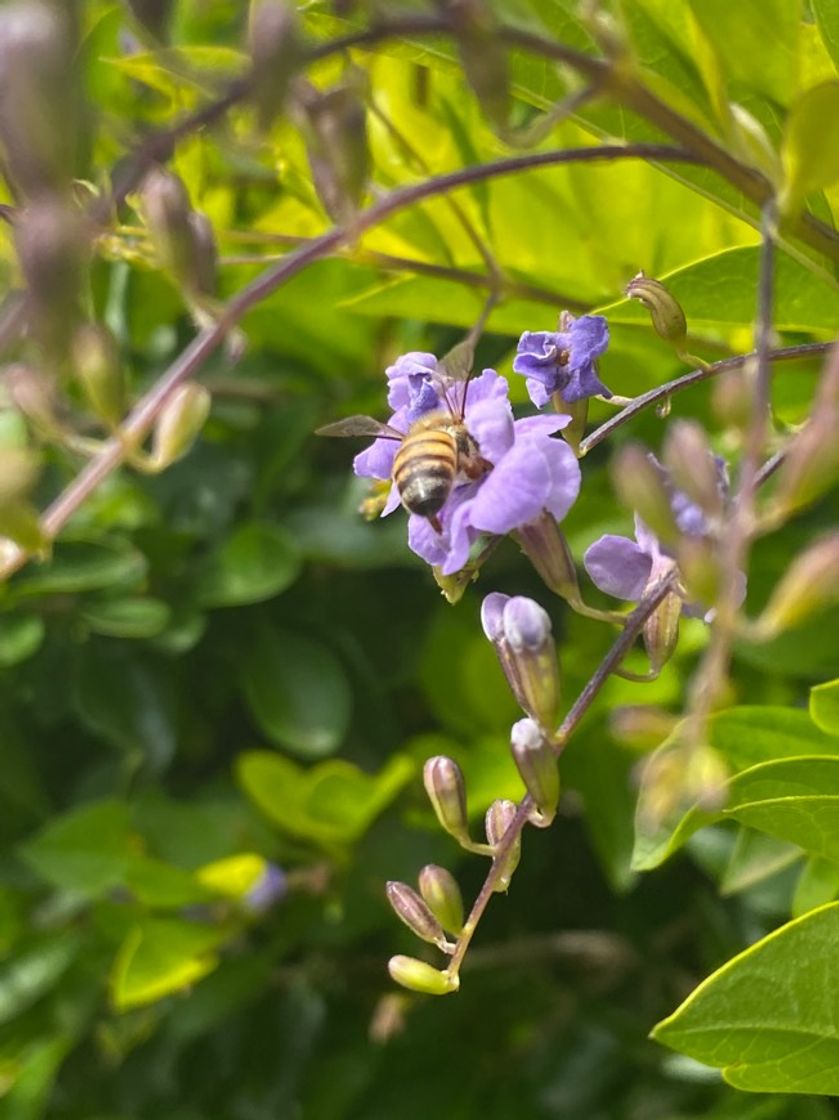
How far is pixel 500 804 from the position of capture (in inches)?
17.5

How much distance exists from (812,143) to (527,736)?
0.18 metres

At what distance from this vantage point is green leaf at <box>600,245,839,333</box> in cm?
55

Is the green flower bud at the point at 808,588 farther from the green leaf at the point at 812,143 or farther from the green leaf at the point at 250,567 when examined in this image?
the green leaf at the point at 250,567

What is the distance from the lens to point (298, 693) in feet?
3.09

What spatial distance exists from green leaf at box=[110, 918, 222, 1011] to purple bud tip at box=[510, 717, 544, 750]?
21.2 inches

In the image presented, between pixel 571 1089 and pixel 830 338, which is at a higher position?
pixel 830 338

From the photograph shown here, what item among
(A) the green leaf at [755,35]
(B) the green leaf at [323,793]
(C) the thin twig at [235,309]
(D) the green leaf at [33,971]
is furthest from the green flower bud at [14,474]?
(D) the green leaf at [33,971]

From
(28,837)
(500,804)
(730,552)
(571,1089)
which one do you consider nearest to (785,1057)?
(500,804)

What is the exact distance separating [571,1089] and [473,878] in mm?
168

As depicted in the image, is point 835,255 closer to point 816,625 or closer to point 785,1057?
point 785,1057

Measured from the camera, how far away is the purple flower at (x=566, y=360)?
472mm

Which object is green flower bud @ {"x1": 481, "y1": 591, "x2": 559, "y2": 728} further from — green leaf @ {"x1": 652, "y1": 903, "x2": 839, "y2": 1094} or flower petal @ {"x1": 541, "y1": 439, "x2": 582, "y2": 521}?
green leaf @ {"x1": 652, "y1": 903, "x2": 839, "y2": 1094}

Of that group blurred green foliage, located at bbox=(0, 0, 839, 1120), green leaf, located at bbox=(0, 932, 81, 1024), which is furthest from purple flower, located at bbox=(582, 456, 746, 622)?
green leaf, located at bbox=(0, 932, 81, 1024)

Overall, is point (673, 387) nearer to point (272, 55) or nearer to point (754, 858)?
point (272, 55)
